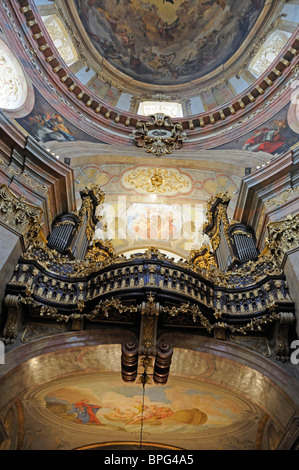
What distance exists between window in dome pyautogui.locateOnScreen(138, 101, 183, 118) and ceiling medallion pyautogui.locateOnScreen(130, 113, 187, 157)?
3042mm

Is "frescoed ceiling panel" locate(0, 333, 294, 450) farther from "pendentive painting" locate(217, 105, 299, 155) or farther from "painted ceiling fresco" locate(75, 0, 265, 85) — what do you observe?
"painted ceiling fresco" locate(75, 0, 265, 85)

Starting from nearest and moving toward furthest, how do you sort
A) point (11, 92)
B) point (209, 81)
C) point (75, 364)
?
1. point (75, 364)
2. point (11, 92)
3. point (209, 81)

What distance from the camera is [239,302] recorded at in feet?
24.0

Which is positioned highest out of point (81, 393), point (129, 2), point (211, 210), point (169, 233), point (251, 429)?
point (129, 2)

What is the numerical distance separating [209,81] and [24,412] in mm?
18461

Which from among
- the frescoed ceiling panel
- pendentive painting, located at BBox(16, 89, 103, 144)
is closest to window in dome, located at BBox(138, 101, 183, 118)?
pendentive painting, located at BBox(16, 89, 103, 144)

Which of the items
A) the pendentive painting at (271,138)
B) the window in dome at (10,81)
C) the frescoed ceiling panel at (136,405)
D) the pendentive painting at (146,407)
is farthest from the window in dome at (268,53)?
the pendentive painting at (146,407)

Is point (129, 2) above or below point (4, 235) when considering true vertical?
above

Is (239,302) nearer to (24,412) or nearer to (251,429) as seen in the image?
(251,429)

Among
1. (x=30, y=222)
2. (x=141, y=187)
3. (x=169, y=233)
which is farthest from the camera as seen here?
(x=169, y=233)

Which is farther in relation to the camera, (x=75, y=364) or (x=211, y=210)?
(x=211, y=210)

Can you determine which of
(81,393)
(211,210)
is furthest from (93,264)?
(211,210)

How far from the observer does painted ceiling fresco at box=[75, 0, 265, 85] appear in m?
19.0

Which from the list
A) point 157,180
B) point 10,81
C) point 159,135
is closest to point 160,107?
point 159,135
